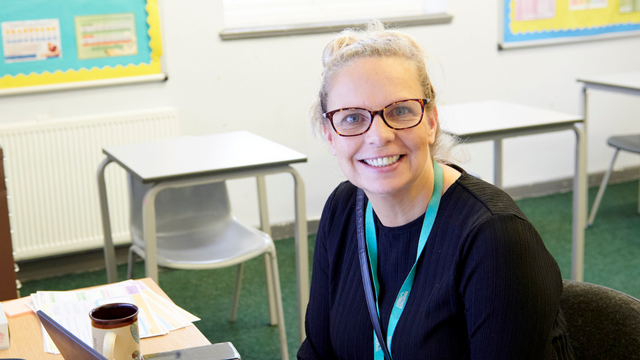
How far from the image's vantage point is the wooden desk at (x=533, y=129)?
8.23 ft

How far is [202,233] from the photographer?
7.92ft

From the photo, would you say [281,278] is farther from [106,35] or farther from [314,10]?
[314,10]

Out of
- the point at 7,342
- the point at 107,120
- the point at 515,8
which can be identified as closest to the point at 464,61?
the point at 515,8

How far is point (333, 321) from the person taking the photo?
1268mm

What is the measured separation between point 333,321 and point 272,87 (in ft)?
7.44

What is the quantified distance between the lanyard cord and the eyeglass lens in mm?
113

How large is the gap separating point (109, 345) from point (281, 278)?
2.15 meters

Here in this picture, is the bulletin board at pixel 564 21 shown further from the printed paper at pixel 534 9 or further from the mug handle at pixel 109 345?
the mug handle at pixel 109 345

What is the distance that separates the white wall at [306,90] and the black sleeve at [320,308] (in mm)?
1561

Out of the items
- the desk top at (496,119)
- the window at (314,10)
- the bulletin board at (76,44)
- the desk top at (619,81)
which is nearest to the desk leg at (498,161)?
the desk top at (496,119)

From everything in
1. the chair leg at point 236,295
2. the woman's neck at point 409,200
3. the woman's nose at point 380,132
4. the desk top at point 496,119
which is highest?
the woman's nose at point 380,132

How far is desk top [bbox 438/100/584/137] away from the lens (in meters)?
2.50

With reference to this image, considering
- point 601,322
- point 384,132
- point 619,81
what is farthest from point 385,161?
point 619,81

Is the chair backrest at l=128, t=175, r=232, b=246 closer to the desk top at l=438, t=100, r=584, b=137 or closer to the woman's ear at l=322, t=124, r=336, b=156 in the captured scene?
the desk top at l=438, t=100, r=584, b=137
